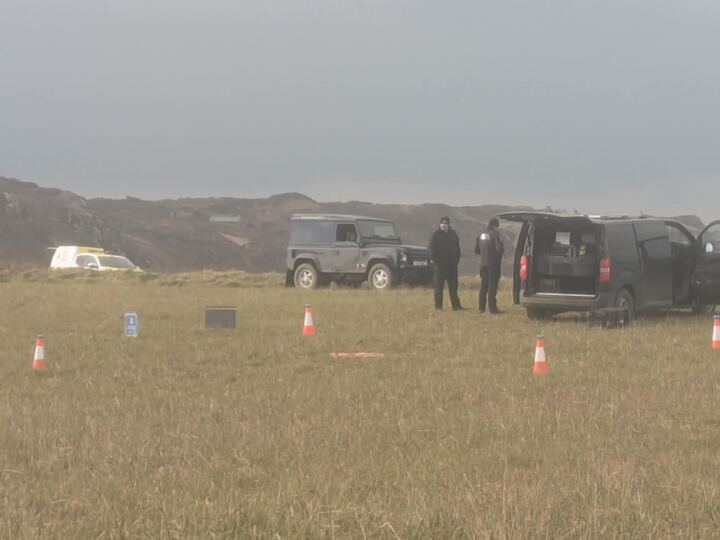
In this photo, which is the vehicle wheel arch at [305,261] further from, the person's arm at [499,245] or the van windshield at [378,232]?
the person's arm at [499,245]

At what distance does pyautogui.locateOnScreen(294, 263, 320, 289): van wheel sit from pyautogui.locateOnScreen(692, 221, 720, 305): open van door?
1292 centimetres

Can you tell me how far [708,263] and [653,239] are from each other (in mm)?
1035

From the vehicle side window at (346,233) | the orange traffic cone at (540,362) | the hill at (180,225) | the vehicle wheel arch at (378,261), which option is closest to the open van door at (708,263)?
the orange traffic cone at (540,362)

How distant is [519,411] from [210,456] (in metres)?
2.68

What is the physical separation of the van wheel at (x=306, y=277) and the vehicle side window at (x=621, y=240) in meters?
12.5

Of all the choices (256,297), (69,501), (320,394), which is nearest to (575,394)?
(320,394)

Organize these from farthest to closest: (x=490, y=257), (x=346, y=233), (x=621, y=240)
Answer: (x=346, y=233)
(x=490, y=257)
(x=621, y=240)

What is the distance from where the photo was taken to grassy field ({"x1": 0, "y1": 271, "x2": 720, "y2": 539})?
14.2 feet

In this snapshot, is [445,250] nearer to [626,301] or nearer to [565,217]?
[565,217]

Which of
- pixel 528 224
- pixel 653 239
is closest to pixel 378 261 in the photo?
pixel 528 224

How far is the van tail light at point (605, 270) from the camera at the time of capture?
46.7 feet

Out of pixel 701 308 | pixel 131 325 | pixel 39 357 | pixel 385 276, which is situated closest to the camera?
pixel 39 357

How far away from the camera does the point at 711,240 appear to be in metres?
14.9

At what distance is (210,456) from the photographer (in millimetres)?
5789
